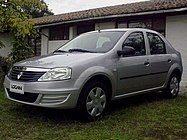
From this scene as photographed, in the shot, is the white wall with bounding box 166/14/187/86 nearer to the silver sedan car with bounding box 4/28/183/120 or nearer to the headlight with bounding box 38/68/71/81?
the silver sedan car with bounding box 4/28/183/120

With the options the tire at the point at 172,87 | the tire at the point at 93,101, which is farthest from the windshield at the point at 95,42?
the tire at the point at 172,87

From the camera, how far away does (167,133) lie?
192 inches

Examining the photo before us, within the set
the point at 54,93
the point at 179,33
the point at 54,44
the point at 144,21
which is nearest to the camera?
the point at 54,93

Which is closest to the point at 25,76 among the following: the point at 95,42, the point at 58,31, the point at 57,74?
the point at 57,74

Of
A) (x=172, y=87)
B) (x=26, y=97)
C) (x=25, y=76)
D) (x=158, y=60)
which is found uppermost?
(x=158, y=60)

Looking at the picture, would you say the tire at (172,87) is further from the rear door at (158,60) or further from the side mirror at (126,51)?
the side mirror at (126,51)

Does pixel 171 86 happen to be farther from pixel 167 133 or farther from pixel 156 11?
pixel 156 11

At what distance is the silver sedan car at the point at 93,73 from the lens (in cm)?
512

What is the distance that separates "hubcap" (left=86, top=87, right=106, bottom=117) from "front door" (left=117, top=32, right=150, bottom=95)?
1.51ft

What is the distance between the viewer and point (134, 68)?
6234 millimetres

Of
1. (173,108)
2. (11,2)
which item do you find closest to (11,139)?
(173,108)

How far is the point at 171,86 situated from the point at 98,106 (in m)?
2.73

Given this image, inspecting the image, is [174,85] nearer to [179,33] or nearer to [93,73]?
[93,73]

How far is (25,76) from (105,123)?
5.01 feet
